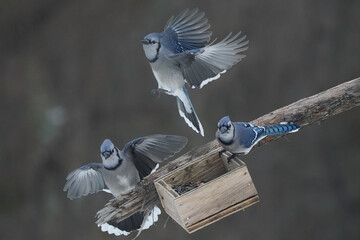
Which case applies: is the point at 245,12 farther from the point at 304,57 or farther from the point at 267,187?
the point at 267,187

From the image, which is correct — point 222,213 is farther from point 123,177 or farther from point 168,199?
point 123,177

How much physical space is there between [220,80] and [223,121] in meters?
3.25

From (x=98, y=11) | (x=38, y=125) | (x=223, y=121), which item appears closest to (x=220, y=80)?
(x=98, y=11)

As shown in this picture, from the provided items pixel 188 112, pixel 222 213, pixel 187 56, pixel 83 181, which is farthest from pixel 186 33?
pixel 222 213

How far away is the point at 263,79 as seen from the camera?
6.73 meters

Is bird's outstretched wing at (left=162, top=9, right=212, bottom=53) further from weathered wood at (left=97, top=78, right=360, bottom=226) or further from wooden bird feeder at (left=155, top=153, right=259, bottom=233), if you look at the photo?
wooden bird feeder at (left=155, top=153, right=259, bottom=233)

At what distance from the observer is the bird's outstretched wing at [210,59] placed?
12.2 ft

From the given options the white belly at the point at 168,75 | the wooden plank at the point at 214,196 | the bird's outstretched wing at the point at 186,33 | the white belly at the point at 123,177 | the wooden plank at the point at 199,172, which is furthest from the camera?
the bird's outstretched wing at the point at 186,33

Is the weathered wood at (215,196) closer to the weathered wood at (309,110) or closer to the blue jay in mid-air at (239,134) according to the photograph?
the blue jay in mid-air at (239,134)

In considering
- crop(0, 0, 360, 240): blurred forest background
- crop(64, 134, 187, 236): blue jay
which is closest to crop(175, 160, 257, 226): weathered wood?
crop(64, 134, 187, 236): blue jay

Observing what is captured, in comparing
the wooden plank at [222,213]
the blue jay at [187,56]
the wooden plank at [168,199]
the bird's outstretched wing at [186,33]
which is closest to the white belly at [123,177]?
the wooden plank at [168,199]

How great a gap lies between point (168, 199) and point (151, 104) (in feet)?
11.2

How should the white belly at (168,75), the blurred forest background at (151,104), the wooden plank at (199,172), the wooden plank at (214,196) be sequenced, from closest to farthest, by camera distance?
1. the wooden plank at (214,196)
2. the wooden plank at (199,172)
3. the white belly at (168,75)
4. the blurred forest background at (151,104)

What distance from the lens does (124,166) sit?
145 inches
